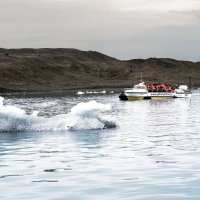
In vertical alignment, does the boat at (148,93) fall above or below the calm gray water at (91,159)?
above

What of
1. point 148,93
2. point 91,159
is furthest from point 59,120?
point 148,93

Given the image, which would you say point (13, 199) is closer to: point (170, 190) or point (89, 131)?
point (170, 190)

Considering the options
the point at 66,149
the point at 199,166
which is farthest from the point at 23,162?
the point at 199,166

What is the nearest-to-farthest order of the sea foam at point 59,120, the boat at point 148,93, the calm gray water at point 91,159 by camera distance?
the calm gray water at point 91,159 → the sea foam at point 59,120 → the boat at point 148,93

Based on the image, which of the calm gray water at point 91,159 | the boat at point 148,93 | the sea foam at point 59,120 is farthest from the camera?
the boat at point 148,93

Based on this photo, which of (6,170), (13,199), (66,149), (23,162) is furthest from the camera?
(66,149)

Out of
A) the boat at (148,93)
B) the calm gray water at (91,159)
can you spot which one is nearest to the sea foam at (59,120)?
the calm gray water at (91,159)

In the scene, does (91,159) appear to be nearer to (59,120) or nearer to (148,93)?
(59,120)

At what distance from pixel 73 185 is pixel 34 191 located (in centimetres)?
128

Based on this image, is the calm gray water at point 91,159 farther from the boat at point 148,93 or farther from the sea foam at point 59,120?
the boat at point 148,93

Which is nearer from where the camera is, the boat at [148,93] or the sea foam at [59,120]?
the sea foam at [59,120]

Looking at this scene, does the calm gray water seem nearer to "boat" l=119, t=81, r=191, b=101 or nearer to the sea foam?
the sea foam

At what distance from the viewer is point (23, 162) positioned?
22.3m

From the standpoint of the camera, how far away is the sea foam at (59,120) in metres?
33.8
